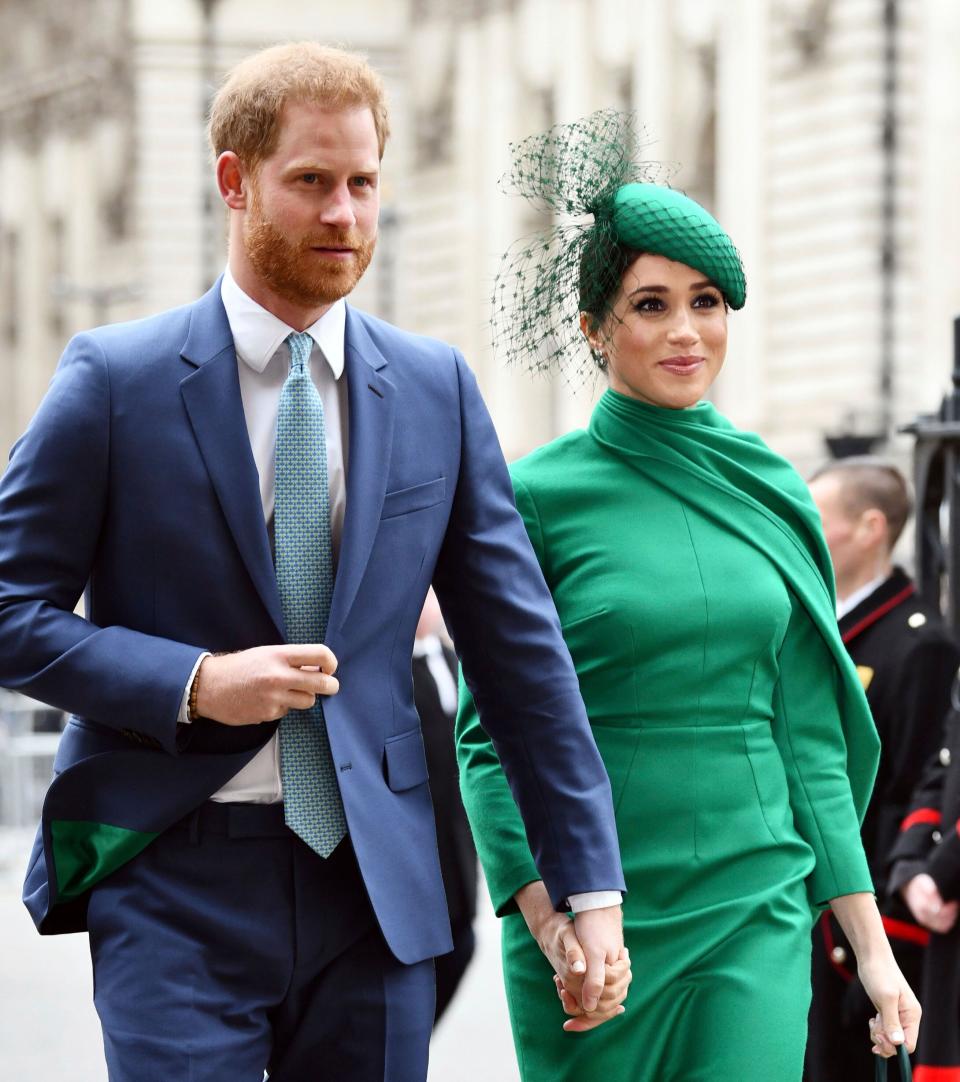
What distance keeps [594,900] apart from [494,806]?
1.55ft

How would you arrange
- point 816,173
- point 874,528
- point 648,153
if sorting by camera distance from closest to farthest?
point 874,528
point 648,153
point 816,173

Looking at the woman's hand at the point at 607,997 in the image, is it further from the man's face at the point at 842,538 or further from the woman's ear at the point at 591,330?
the man's face at the point at 842,538

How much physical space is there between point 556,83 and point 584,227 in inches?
1156

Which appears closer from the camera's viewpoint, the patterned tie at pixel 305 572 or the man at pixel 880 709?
the patterned tie at pixel 305 572

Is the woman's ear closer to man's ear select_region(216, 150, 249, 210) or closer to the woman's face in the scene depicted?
the woman's face

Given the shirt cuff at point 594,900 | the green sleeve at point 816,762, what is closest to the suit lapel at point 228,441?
the shirt cuff at point 594,900

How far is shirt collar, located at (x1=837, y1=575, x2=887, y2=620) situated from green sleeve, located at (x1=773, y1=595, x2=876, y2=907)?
2512mm

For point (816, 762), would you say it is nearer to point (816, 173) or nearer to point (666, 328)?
point (666, 328)

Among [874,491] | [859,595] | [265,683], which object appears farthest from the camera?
[874,491]

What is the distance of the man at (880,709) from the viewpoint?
6.03m

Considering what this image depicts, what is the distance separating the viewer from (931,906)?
590 cm

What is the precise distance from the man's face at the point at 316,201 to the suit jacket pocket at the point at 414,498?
0.30 meters

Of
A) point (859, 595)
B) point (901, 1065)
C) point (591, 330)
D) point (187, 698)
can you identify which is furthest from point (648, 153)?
point (187, 698)

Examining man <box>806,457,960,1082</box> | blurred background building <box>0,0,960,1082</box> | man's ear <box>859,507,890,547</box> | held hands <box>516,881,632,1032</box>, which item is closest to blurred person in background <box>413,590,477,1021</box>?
man <box>806,457,960,1082</box>
